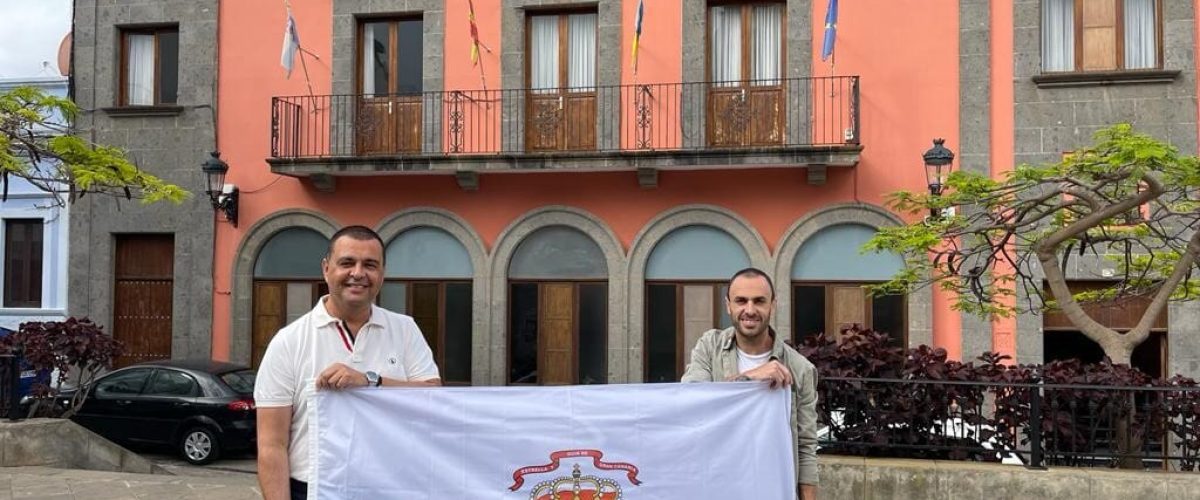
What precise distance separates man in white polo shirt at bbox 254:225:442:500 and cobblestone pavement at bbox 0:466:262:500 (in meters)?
5.18

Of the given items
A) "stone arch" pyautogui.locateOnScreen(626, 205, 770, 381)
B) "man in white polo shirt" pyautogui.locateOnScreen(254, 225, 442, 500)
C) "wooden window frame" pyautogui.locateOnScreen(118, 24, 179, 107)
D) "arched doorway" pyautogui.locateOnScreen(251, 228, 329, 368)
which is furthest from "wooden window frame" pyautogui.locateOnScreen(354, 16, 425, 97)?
"man in white polo shirt" pyautogui.locateOnScreen(254, 225, 442, 500)

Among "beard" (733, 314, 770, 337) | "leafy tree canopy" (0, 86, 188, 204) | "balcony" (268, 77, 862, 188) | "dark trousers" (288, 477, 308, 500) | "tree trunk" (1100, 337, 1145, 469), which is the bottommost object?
"tree trunk" (1100, 337, 1145, 469)

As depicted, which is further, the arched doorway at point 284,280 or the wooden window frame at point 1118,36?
the arched doorway at point 284,280

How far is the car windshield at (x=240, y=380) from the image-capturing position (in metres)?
13.1

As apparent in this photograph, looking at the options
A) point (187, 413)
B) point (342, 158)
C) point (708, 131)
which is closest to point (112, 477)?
point (187, 413)

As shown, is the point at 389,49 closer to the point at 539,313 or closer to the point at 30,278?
the point at 539,313

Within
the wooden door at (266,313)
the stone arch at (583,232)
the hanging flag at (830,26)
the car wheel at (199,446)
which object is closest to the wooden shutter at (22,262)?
the wooden door at (266,313)

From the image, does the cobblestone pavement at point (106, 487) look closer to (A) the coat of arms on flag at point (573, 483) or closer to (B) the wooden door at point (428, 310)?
(A) the coat of arms on flag at point (573, 483)

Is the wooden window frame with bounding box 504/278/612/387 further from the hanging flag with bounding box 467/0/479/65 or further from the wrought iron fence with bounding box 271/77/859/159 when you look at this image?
the hanging flag with bounding box 467/0/479/65

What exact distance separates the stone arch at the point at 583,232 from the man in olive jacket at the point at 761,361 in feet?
38.8

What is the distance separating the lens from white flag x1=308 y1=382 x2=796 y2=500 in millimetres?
4297

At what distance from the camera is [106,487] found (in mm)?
8953

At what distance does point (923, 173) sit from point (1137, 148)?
777 cm

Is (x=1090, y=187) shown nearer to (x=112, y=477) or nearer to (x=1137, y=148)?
(x=1137, y=148)
